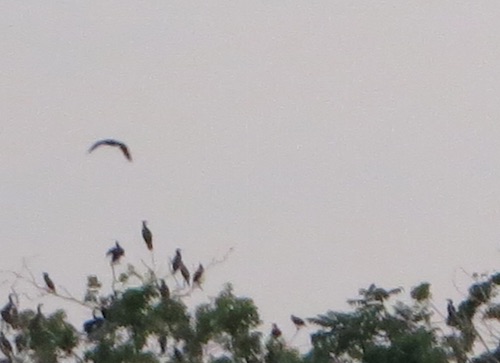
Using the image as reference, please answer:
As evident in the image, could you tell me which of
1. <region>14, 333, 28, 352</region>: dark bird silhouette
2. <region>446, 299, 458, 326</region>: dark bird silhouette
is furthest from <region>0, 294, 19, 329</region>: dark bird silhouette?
<region>446, 299, 458, 326</region>: dark bird silhouette

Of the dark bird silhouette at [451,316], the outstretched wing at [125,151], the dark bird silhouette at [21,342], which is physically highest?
the outstretched wing at [125,151]

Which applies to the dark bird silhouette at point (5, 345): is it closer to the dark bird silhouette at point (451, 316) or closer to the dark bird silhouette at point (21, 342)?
the dark bird silhouette at point (21, 342)

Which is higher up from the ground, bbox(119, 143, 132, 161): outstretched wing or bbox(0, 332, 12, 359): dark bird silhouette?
bbox(119, 143, 132, 161): outstretched wing

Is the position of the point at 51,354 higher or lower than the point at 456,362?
higher

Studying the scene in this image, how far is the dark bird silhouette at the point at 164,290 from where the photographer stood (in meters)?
35.8

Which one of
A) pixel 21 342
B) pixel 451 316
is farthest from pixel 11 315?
pixel 451 316

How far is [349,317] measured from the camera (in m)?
36.1

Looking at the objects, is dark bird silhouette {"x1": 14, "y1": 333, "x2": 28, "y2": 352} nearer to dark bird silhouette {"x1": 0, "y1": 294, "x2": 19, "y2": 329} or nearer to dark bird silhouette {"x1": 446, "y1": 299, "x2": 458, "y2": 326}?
dark bird silhouette {"x1": 0, "y1": 294, "x2": 19, "y2": 329}

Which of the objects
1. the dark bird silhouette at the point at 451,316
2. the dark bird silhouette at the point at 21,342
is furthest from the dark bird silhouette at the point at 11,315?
the dark bird silhouette at the point at 451,316

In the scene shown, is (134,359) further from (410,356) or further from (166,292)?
(410,356)

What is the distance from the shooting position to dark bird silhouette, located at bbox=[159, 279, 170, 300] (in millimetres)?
35750

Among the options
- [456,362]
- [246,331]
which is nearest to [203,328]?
[246,331]

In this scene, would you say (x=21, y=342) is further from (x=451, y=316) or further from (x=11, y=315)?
(x=451, y=316)

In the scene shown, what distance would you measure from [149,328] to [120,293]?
1.74 ft
